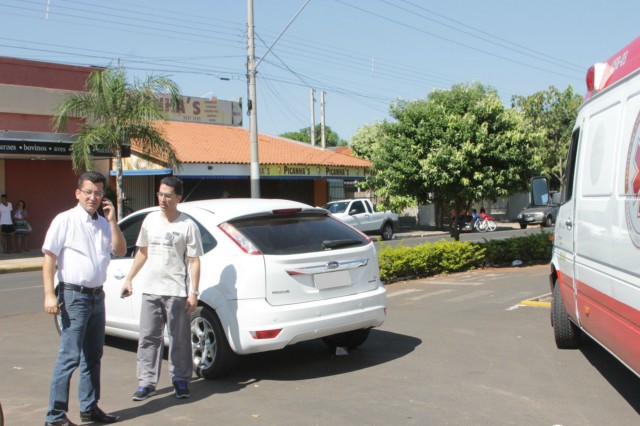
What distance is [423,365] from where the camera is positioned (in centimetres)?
657

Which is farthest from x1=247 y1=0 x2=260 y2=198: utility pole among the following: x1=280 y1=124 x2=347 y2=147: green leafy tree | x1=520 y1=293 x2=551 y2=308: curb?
x1=280 y1=124 x2=347 y2=147: green leafy tree

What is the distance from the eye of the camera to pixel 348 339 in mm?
7156

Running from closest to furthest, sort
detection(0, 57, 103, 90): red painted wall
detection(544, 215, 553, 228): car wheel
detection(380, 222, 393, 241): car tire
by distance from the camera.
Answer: detection(0, 57, 103, 90): red painted wall → detection(380, 222, 393, 241): car tire → detection(544, 215, 553, 228): car wheel


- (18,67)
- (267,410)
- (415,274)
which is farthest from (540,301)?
(18,67)

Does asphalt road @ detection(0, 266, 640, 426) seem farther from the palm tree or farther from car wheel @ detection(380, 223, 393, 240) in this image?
car wheel @ detection(380, 223, 393, 240)

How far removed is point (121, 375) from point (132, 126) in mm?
15082

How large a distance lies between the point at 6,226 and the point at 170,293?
709 inches

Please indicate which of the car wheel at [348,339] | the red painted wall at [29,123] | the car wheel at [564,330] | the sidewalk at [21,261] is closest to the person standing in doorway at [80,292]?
the car wheel at [348,339]

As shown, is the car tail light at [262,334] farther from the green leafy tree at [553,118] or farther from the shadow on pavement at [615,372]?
the green leafy tree at [553,118]

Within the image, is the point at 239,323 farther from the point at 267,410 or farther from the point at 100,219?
the point at 100,219

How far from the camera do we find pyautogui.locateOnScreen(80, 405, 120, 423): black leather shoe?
5059 millimetres

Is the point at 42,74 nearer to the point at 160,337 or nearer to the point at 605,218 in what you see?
the point at 160,337

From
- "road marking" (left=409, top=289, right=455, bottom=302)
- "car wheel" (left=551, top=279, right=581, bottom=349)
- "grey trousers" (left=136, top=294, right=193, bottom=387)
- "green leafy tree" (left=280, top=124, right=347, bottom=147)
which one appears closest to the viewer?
"grey trousers" (left=136, top=294, right=193, bottom=387)

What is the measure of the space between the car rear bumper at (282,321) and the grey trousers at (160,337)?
41 cm
